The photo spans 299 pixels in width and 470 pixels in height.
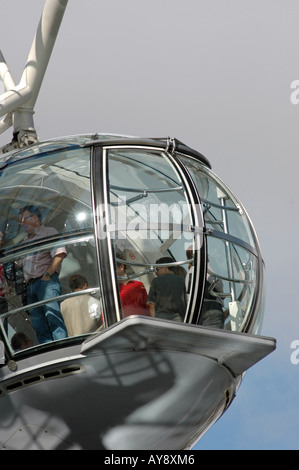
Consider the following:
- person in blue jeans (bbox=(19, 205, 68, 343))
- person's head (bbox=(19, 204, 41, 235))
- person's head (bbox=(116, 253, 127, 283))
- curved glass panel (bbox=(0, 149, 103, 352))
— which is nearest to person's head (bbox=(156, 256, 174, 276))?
person's head (bbox=(116, 253, 127, 283))

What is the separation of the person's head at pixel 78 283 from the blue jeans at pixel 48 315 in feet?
0.63

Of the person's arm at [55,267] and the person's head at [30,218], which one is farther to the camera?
the person's head at [30,218]

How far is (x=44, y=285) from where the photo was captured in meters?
18.4

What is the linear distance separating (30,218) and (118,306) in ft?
5.94

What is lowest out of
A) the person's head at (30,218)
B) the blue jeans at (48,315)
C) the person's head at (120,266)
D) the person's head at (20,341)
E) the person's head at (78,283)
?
the person's head at (20,341)

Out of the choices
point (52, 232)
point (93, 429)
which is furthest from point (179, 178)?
point (93, 429)

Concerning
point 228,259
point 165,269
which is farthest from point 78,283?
point 228,259

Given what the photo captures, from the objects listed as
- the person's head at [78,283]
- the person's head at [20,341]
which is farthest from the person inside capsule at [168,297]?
the person's head at [20,341]

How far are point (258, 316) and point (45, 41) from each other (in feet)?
21.9

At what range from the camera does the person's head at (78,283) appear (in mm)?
18219

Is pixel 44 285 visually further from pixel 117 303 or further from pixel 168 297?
pixel 168 297

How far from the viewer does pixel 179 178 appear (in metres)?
19.3

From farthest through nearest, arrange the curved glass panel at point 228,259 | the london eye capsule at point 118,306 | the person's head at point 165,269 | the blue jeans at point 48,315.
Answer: the curved glass panel at point 228,259, the person's head at point 165,269, the blue jeans at point 48,315, the london eye capsule at point 118,306

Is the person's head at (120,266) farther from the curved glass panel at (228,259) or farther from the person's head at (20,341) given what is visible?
the person's head at (20,341)
